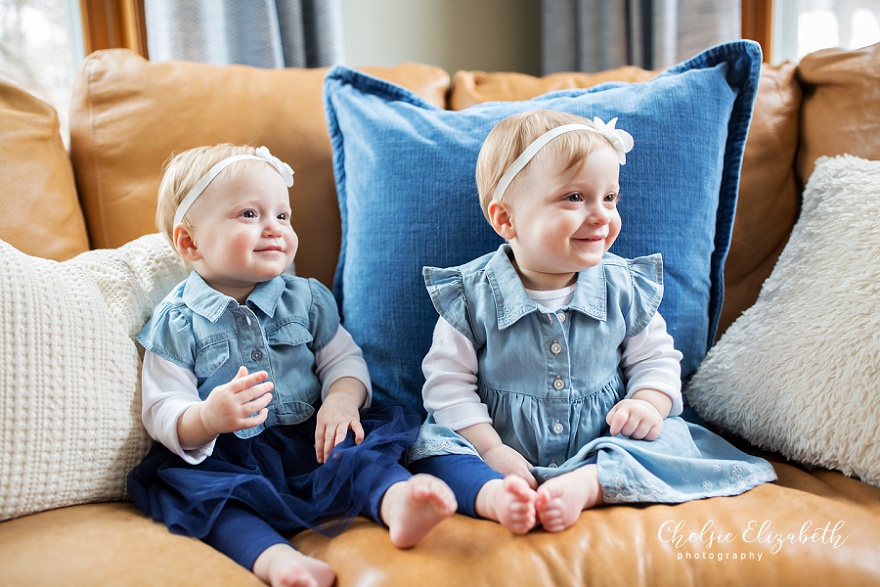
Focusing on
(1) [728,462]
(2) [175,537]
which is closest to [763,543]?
(1) [728,462]

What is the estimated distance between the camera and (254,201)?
111cm

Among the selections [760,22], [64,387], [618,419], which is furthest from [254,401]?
[760,22]

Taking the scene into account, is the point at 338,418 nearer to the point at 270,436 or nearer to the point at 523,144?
the point at 270,436

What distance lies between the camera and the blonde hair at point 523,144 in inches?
40.4

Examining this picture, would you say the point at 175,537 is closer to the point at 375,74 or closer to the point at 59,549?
the point at 59,549

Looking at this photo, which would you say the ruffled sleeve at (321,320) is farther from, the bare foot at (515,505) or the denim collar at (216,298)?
the bare foot at (515,505)

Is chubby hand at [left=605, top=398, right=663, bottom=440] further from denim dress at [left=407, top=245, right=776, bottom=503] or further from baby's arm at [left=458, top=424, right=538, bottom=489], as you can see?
baby's arm at [left=458, top=424, right=538, bottom=489]

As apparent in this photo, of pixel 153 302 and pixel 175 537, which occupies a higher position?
pixel 153 302

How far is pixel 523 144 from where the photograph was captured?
1062mm

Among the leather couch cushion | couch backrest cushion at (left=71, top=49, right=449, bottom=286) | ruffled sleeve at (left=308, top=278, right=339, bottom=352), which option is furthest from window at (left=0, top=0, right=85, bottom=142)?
the leather couch cushion

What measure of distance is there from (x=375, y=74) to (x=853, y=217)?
0.97 m

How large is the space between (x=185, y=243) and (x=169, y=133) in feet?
1.14

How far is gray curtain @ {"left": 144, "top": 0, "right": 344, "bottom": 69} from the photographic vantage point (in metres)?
1.77

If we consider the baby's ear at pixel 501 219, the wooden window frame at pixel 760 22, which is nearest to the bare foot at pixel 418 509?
the baby's ear at pixel 501 219
